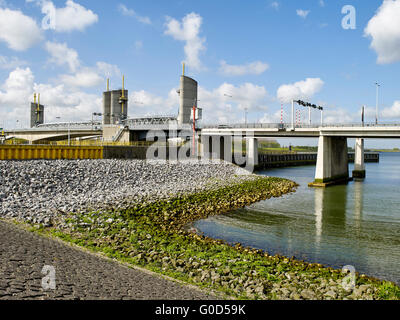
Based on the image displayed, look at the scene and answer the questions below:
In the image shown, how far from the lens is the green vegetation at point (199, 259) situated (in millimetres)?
9859

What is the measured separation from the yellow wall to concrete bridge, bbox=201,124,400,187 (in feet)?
79.1

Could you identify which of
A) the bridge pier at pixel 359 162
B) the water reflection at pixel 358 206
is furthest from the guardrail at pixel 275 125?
the bridge pier at pixel 359 162

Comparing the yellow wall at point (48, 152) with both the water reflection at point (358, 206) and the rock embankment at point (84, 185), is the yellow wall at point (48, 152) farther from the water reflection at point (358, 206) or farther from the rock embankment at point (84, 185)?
the water reflection at point (358, 206)

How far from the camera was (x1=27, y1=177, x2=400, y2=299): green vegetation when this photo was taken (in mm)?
9859

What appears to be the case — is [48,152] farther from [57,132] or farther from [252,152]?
[57,132]

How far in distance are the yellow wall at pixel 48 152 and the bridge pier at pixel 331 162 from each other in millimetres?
32104

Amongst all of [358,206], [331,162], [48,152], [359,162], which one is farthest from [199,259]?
[359,162]

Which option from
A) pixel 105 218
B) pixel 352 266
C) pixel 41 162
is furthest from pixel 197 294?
pixel 41 162

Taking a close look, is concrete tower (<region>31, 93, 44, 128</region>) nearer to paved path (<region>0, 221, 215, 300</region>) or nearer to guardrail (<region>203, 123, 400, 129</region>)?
guardrail (<region>203, 123, 400, 129</region>)

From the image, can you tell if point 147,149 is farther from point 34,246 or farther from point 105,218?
point 34,246

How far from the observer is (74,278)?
919 cm

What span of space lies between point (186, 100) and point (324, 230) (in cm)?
5175

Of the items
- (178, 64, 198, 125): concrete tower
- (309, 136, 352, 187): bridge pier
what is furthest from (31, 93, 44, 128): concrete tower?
(309, 136, 352, 187): bridge pier
